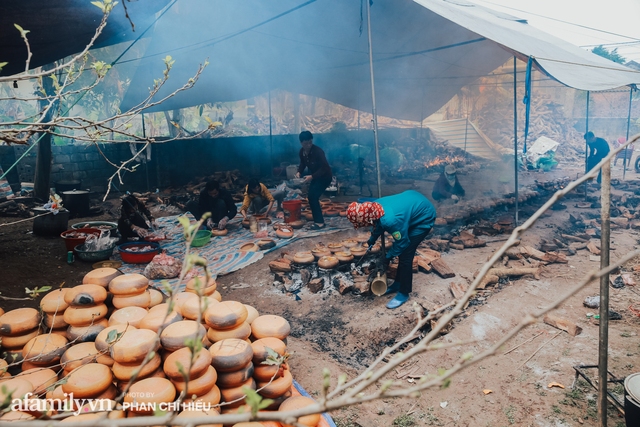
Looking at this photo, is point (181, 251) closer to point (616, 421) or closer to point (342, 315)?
point (342, 315)

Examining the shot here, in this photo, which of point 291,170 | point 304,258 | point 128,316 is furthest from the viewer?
point 291,170

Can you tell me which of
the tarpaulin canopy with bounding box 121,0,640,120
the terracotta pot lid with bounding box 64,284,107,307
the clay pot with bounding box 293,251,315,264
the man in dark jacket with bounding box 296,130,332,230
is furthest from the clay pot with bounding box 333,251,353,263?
the tarpaulin canopy with bounding box 121,0,640,120

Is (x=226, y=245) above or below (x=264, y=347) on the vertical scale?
below

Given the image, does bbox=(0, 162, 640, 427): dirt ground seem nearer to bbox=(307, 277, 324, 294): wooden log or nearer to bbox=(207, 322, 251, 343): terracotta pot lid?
bbox=(307, 277, 324, 294): wooden log

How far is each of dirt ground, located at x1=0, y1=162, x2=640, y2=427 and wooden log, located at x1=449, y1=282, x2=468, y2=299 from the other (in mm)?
101

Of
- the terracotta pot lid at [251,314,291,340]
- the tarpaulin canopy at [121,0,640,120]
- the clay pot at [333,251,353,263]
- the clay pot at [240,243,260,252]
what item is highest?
the tarpaulin canopy at [121,0,640,120]

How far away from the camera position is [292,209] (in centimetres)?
761

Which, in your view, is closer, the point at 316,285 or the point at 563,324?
the point at 563,324

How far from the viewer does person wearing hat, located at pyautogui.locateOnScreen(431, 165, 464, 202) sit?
889 centimetres

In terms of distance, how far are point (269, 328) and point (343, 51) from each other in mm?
7308

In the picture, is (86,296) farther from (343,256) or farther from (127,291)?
(343,256)

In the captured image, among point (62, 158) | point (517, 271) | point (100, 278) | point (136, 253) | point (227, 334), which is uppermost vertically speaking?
point (62, 158)

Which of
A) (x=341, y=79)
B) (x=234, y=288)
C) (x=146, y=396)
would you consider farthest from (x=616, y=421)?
(x=341, y=79)

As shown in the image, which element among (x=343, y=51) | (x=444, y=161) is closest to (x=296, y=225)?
(x=343, y=51)
